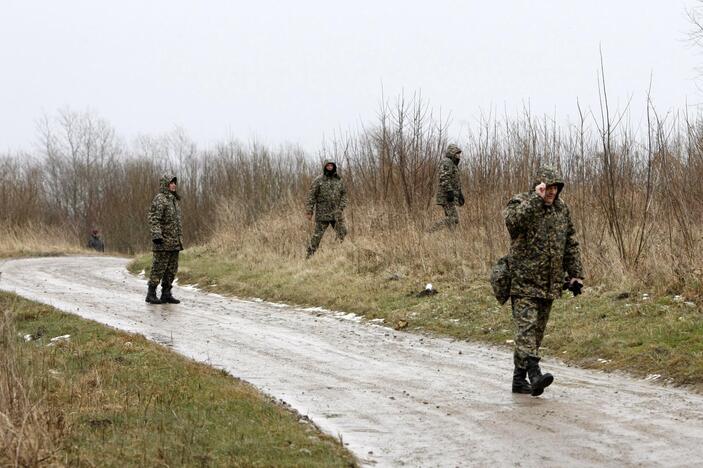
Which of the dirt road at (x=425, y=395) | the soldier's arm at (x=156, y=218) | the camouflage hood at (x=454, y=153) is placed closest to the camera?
the dirt road at (x=425, y=395)

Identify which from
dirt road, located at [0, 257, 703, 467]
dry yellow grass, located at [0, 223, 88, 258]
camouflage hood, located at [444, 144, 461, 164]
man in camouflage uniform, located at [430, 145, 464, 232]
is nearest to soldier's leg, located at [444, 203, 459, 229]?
man in camouflage uniform, located at [430, 145, 464, 232]

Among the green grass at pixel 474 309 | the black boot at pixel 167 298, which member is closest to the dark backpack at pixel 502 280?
the green grass at pixel 474 309

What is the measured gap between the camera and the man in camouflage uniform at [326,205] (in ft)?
68.5

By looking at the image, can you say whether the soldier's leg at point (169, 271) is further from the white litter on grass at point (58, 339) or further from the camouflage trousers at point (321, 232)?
the white litter on grass at point (58, 339)

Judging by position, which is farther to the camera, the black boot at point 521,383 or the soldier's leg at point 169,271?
the soldier's leg at point 169,271

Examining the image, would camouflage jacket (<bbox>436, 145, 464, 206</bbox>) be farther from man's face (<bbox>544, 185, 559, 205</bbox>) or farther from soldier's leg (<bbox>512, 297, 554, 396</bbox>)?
man's face (<bbox>544, 185, 559, 205</bbox>)

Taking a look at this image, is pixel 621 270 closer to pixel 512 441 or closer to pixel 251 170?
pixel 512 441

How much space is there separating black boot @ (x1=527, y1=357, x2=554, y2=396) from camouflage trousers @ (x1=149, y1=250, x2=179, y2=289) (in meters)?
9.66

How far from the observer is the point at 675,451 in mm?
6254

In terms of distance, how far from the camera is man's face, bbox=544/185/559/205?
8.30 m

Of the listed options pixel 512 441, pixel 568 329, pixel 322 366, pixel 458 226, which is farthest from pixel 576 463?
pixel 458 226

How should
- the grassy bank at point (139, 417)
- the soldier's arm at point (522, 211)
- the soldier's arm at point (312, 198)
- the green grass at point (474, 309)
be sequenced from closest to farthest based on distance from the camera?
the grassy bank at point (139, 417)
the soldier's arm at point (522, 211)
the green grass at point (474, 309)
the soldier's arm at point (312, 198)

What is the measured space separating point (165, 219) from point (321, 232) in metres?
5.21

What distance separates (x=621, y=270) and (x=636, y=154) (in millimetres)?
3314
